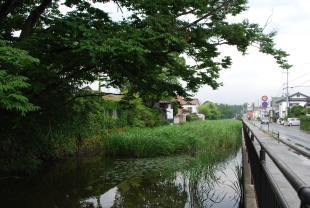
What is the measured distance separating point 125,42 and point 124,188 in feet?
15.1

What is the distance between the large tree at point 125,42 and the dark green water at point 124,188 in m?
2.48

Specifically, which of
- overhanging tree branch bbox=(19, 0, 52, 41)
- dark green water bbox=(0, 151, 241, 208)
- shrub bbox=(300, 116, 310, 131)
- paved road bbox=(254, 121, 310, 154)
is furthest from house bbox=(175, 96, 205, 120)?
shrub bbox=(300, 116, 310, 131)

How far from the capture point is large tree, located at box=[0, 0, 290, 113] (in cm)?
611

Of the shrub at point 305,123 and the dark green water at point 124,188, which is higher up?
the shrub at point 305,123

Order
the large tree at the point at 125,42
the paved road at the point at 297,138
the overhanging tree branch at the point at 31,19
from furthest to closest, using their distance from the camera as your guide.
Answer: the paved road at the point at 297,138 → the overhanging tree branch at the point at 31,19 → the large tree at the point at 125,42

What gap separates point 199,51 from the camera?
8453mm

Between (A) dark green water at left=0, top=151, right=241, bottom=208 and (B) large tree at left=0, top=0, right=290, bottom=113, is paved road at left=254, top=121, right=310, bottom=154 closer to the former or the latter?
(A) dark green water at left=0, top=151, right=241, bottom=208

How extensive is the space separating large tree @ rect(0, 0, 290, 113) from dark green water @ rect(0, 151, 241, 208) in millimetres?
2477

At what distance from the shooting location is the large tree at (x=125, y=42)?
241 inches

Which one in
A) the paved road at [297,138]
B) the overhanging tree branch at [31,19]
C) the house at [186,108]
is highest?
the overhanging tree branch at [31,19]

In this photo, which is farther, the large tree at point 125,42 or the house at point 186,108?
the house at point 186,108

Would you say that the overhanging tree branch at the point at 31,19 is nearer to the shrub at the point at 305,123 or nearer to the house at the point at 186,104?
the house at the point at 186,104

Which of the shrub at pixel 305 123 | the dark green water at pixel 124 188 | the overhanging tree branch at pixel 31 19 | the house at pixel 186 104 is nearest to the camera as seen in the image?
the dark green water at pixel 124 188

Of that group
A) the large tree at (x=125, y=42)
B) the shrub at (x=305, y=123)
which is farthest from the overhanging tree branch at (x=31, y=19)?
the shrub at (x=305, y=123)
